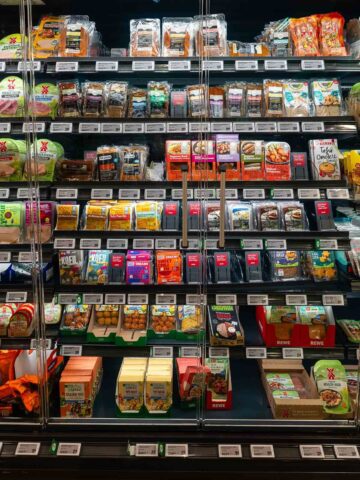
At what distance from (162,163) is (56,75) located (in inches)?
34.9

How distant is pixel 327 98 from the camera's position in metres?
2.69

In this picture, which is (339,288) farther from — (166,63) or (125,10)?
(125,10)

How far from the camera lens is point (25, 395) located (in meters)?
2.42

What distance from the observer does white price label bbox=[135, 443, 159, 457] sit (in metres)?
2.05

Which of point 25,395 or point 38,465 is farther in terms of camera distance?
point 25,395

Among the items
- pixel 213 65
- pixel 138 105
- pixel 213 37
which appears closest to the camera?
pixel 213 65

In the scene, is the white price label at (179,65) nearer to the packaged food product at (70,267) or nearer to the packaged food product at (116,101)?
the packaged food product at (116,101)

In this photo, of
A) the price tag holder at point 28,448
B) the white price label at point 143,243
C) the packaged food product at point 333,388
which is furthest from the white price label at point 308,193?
the price tag holder at point 28,448

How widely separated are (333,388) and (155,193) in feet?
4.90

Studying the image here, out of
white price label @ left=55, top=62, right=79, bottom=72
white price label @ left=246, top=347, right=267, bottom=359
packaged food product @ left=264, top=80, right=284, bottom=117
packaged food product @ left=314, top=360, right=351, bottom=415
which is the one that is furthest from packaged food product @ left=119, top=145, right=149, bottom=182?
packaged food product @ left=314, top=360, right=351, bottom=415

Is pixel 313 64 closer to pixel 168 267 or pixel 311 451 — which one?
pixel 168 267

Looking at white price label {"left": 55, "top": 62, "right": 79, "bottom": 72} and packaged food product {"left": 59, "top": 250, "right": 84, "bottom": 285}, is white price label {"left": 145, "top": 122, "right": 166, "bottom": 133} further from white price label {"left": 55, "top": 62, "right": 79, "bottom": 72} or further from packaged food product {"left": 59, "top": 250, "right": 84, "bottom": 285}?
packaged food product {"left": 59, "top": 250, "right": 84, "bottom": 285}

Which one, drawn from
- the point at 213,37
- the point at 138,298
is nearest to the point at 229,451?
the point at 138,298

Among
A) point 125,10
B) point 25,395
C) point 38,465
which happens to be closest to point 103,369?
point 25,395
